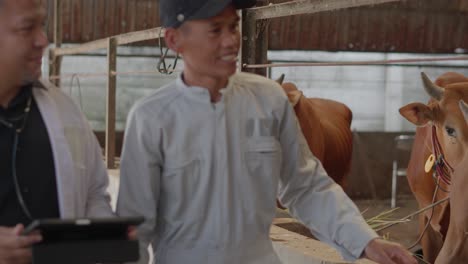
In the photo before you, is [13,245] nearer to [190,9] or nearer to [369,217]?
[190,9]

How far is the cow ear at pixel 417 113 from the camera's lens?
4.61 metres

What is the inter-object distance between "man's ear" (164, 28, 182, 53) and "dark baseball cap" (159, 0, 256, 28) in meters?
0.02

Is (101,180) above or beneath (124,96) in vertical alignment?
above

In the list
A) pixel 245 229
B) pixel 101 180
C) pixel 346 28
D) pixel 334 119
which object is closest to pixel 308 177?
pixel 245 229

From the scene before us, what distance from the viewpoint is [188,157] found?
2.40 metres

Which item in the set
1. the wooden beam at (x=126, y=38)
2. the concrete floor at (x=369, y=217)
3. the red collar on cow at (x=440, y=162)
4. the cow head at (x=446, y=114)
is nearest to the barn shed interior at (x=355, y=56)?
the concrete floor at (x=369, y=217)

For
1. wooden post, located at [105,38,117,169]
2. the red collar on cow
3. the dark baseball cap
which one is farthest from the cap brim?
wooden post, located at [105,38,117,169]

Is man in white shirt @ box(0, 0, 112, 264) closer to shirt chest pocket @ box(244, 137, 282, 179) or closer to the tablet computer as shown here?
the tablet computer

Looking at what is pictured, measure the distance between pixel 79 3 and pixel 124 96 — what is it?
1692 mm

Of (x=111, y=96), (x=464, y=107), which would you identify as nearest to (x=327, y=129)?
(x=111, y=96)

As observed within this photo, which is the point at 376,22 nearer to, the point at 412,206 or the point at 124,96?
the point at 412,206

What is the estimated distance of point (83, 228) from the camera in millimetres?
2010

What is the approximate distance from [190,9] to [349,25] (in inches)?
441

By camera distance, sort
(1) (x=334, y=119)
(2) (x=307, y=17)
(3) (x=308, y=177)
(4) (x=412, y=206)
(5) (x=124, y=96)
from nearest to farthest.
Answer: (3) (x=308, y=177), (1) (x=334, y=119), (4) (x=412, y=206), (2) (x=307, y=17), (5) (x=124, y=96)
